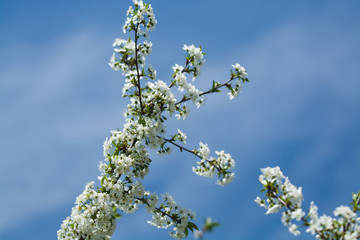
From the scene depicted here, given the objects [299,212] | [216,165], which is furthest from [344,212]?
[216,165]

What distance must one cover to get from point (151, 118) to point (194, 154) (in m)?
1.22

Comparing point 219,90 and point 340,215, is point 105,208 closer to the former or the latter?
point 219,90

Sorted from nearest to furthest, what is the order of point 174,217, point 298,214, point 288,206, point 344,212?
point 344,212 → point 298,214 → point 288,206 → point 174,217

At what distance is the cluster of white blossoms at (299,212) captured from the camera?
14.2ft

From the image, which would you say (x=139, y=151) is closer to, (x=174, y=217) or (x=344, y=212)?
(x=174, y=217)

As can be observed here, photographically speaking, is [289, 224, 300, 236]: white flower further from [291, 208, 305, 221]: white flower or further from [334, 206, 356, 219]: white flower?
[334, 206, 356, 219]: white flower

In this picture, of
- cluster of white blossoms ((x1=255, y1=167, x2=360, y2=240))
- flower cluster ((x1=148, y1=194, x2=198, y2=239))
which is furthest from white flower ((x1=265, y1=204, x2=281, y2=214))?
flower cluster ((x1=148, y1=194, x2=198, y2=239))

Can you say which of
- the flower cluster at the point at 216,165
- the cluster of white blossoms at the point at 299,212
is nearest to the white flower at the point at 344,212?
the cluster of white blossoms at the point at 299,212

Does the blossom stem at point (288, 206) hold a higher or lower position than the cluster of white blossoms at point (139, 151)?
lower

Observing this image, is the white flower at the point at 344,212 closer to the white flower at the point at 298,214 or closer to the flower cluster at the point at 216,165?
the white flower at the point at 298,214

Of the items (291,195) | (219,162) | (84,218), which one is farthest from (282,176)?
(84,218)

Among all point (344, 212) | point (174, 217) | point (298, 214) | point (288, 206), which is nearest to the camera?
point (344, 212)

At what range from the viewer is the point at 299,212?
4.51 m

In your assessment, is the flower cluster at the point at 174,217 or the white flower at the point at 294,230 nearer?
the white flower at the point at 294,230
